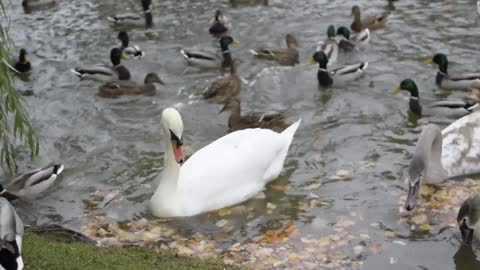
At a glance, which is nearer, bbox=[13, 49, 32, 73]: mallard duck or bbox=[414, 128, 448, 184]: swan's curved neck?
bbox=[414, 128, 448, 184]: swan's curved neck

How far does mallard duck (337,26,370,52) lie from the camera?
1419cm

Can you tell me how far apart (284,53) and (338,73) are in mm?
1299

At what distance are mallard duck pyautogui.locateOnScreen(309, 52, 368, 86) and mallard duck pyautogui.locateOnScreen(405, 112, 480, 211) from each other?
10.2 ft

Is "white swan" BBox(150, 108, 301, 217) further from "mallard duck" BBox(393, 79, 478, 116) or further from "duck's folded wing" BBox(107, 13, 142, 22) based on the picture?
"duck's folded wing" BBox(107, 13, 142, 22)

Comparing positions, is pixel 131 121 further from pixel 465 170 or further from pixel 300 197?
pixel 465 170

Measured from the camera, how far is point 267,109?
12.1 m

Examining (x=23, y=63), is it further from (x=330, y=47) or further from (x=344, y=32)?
(x=344, y=32)

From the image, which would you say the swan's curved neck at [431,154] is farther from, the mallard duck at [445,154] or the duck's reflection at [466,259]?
the duck's reflection at [466,259]

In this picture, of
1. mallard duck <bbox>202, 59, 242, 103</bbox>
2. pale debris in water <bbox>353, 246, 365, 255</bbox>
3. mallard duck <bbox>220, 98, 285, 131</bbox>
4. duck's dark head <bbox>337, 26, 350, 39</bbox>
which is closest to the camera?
pale debris in water <bbox>353, 246, 365, 255</bbox>

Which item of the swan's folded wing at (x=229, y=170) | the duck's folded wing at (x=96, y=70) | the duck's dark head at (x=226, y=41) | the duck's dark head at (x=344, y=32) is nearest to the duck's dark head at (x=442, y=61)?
the duck's dark head at (x=344, y=32)

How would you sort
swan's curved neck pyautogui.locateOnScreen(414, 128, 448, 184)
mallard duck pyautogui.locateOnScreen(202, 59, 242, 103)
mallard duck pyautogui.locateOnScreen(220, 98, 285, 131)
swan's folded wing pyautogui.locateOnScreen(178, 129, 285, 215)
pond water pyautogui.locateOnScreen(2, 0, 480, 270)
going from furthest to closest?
mallard duck pyautogui.locateOnScreen(202, 59, 242, 103) → mallard duck pyautogui.locateOnScreen(220, 98, 285, 131) → swan's curved neck pyautogui.locateOnScreen(414, 128, 448, 184) → swan's folded wing pyautogui.locateOnScreen(178, 129, 285, 215) → pond water pyautogui.locateOnScreen(2, 0, 480, 270)

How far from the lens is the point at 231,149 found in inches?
360

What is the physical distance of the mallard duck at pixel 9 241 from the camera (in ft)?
18.8

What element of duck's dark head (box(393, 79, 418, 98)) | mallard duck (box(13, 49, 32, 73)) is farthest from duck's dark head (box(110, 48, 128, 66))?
duck's dark head (box(393, 79, 418, 98))
